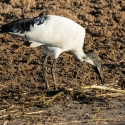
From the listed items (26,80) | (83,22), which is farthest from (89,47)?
(26,80)

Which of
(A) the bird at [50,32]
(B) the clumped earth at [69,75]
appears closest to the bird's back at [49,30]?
(A) the bird at [50,32]

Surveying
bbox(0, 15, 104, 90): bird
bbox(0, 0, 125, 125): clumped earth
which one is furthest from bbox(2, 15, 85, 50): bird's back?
bbox(0, 0, 125, 125): clumped earth

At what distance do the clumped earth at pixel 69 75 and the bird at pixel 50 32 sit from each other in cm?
44

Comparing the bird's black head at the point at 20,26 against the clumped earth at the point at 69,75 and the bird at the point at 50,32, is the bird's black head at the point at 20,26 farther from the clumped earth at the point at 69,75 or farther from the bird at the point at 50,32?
the clumped earth at the point at 69,75

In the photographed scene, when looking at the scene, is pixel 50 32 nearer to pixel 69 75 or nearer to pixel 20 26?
pixel 20 26

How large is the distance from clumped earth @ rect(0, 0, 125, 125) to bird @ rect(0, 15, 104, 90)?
0.44 m

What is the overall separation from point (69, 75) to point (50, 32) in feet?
4.19

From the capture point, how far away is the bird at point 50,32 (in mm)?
10291

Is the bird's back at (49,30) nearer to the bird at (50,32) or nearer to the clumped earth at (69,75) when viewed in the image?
the bird at (50,32)

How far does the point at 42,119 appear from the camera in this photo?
868cm

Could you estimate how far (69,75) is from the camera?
1141 centimetres

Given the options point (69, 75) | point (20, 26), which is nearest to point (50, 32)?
point (20, 26)

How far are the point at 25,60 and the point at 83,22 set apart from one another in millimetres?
2507

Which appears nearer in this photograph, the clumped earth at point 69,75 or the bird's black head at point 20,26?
the clumped earth at point 69,75
